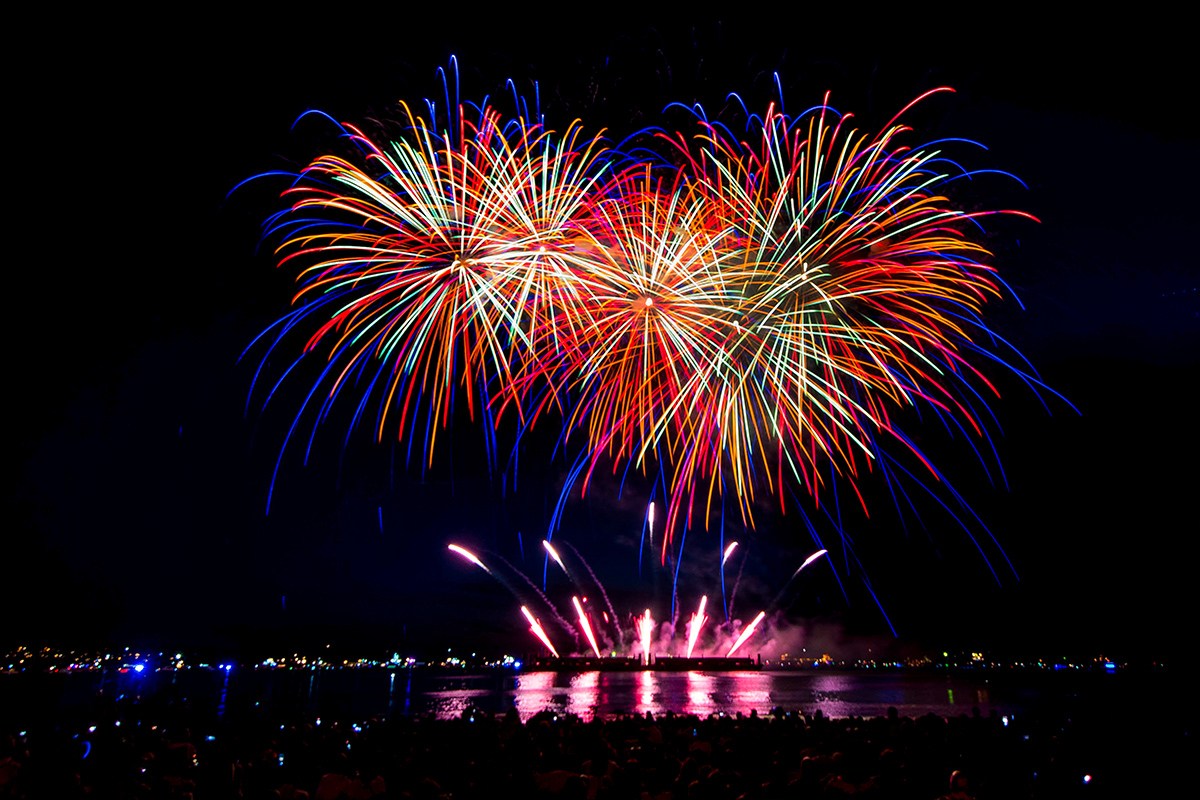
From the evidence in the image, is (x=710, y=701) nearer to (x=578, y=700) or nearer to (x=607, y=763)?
(x=578, y=700)

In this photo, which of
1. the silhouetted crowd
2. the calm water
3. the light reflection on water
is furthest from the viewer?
the light reflection on water

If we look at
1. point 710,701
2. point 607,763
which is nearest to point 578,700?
point 710,701

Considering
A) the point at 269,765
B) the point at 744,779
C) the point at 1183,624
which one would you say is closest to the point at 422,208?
the point at 269,765

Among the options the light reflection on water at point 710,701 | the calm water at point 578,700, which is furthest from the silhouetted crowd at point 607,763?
the calm water at point 578,700

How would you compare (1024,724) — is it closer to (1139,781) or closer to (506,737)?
(1139,781)

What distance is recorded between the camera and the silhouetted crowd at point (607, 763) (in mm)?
9844

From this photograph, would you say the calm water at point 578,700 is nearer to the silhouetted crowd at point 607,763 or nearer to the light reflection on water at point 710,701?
the light reflection on water at point 710,701

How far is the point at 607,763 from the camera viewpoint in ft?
37.7

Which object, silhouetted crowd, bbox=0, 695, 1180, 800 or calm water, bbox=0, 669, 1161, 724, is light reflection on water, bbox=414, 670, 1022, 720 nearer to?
calm water, bbox=0, 669, 1161, 724

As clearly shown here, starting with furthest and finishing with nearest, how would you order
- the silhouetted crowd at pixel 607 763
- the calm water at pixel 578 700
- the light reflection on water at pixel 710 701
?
the light reflection on water at pixel 710 701
the calm water at pixel 578 700
the silhouetted crowd at pixel 607 763

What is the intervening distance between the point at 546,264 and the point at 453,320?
2395mm

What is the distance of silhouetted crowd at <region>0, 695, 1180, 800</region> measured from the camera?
32.3 ft

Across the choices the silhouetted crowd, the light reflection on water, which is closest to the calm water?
the light reflection on water

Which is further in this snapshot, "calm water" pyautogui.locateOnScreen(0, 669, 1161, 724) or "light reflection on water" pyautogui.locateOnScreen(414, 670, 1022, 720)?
"light reflection on water" pyautogui.locateOnScreen(414, 670, 1022, 720)
